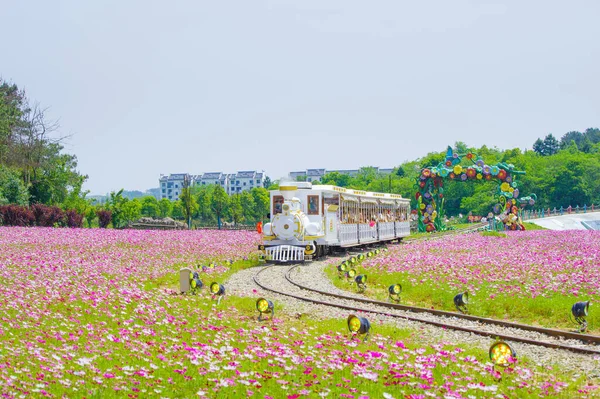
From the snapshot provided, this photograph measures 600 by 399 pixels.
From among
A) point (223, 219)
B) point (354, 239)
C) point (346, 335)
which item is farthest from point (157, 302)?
point (223, 219)

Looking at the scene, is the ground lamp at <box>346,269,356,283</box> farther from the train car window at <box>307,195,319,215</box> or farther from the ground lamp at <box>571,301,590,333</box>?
the ground lamp at <box>571,301,590,333</box>

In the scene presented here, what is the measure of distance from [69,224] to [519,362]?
39.3 metres

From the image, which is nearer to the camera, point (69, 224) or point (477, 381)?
point (477, 381)

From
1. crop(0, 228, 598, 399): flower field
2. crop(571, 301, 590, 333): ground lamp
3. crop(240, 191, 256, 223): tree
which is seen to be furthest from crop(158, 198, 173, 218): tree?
crop(571, 301, 590, 333): ground lamp

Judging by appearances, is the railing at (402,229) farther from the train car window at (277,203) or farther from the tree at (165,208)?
the tree at (165,208)

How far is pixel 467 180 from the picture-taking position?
157 feet

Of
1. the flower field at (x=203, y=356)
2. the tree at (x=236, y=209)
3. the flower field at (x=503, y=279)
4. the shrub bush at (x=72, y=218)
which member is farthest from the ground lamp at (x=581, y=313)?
the tree at (x=236, y=209)

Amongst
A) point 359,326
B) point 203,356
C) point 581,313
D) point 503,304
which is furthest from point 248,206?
point 203,356

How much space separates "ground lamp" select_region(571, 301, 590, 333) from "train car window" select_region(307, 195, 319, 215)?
15487 mm

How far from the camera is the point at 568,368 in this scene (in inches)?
355

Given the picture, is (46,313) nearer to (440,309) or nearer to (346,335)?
(346,335)

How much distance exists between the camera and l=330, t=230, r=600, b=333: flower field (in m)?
13.6

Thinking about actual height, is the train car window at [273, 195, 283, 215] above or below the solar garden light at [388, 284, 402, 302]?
above

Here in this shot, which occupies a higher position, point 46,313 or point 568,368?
point 46,313
